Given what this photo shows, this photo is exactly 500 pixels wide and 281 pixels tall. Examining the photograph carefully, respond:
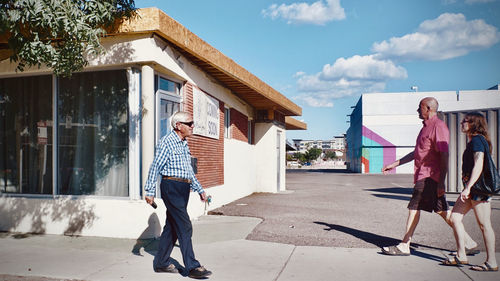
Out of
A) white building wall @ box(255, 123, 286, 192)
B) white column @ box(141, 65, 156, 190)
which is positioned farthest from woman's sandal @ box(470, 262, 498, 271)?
white building wall @ box(255, 123, 286, 192)

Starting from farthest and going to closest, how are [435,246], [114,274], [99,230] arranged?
[99,230], [435,246], [114,274]

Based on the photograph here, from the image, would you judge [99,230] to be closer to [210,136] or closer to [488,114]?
[210,136]

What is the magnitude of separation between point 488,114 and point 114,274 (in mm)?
13680

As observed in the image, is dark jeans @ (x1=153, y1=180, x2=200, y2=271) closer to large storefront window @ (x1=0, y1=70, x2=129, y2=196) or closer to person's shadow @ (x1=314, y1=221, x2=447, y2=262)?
large storefront window @ (x1=0, y1=70, x2=129, y2=196)

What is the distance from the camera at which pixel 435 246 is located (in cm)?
592

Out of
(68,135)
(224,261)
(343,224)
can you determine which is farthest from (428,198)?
(68,135)

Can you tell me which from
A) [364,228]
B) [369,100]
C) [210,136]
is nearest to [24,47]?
[210,136]

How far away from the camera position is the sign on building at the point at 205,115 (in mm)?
8464

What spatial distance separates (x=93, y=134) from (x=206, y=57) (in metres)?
2.63

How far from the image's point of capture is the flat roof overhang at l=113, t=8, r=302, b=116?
6.28 m

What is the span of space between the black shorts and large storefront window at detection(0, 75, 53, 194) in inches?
238

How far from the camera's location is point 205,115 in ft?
29.8

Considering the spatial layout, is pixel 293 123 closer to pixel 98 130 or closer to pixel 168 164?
pixel 98 130

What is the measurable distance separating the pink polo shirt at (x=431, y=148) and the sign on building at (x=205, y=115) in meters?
4.62
